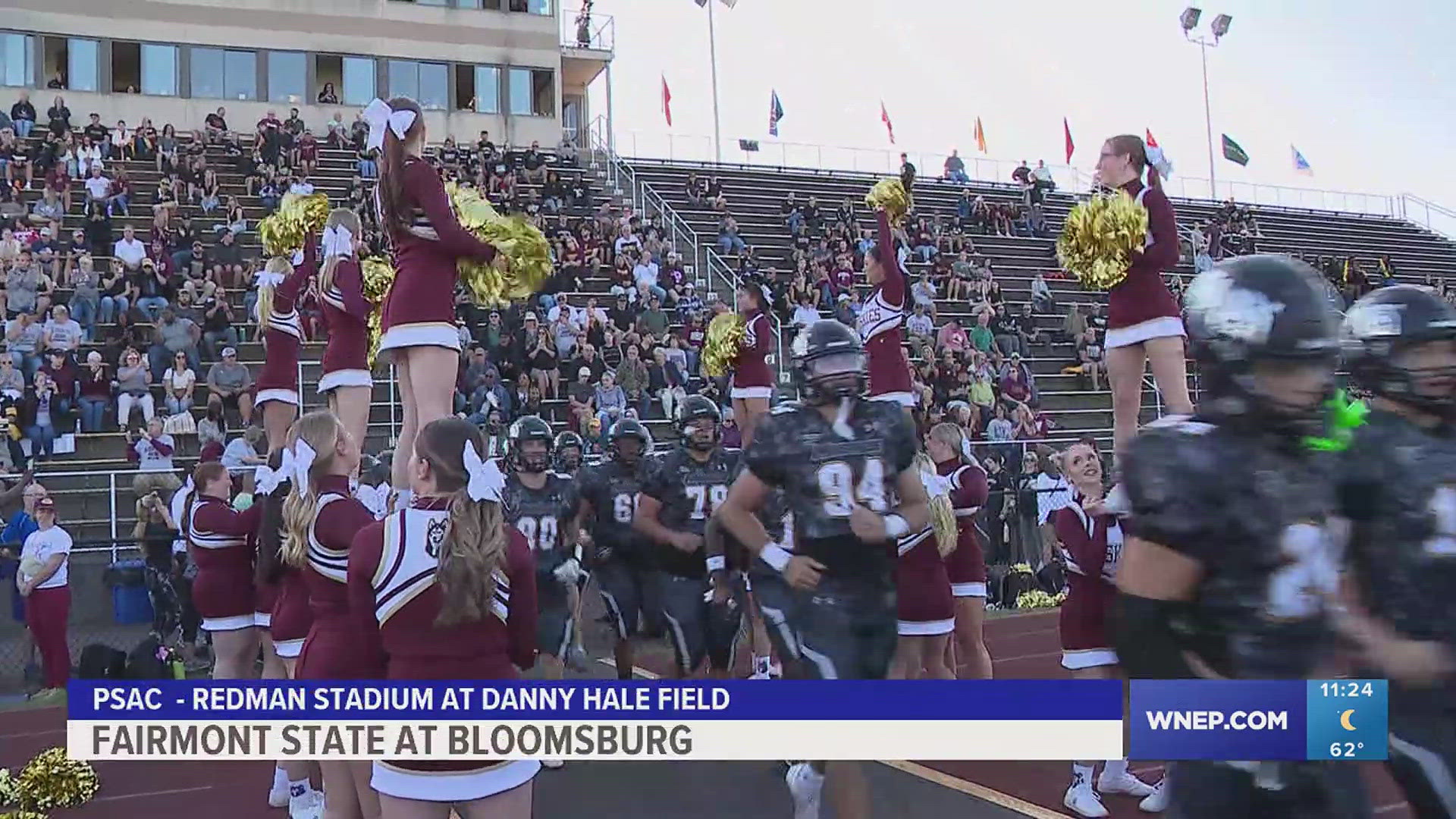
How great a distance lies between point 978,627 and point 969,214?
2147cm

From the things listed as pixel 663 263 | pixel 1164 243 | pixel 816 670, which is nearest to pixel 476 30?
pixel 663 263

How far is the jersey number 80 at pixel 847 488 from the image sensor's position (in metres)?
3.97

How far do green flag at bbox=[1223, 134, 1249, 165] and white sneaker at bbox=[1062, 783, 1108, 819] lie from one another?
33759mm

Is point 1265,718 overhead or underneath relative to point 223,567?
underneath

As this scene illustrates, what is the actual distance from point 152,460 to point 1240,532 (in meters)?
11.3

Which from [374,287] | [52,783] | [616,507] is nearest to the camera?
[52,783]

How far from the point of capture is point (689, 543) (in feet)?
20.4

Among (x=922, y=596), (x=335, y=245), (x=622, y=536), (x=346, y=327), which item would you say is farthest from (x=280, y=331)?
(x=922, y=596)

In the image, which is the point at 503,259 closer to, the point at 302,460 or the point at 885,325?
the point at 302,460

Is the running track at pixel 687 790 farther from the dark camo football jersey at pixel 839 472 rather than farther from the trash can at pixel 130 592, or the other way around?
the trash can at pixel 130 592

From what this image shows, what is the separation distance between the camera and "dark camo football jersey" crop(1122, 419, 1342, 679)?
7.10ft

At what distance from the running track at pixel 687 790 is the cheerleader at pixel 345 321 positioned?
72.9 inches

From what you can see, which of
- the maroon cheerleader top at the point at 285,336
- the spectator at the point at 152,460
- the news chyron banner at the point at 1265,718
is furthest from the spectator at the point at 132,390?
the news chyron banner at the point at 1265,718

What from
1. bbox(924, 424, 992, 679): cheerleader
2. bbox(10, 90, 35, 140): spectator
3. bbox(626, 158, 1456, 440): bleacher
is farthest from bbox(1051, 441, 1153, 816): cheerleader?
bbox(10, 90, 35, 140): spectator
